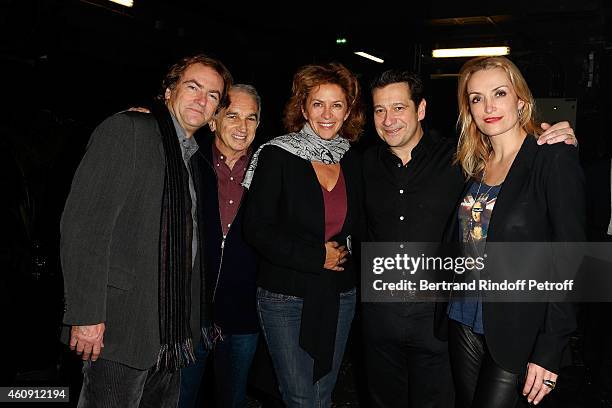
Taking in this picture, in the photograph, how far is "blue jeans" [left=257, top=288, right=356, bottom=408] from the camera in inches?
89.3

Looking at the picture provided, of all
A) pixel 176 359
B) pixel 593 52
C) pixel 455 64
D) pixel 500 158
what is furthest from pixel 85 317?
pixel 455 64

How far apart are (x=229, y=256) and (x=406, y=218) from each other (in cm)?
84

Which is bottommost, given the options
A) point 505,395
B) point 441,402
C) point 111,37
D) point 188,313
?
point 441,402

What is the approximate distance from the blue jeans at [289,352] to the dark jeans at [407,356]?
273 millimetres

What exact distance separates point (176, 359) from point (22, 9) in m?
4.26

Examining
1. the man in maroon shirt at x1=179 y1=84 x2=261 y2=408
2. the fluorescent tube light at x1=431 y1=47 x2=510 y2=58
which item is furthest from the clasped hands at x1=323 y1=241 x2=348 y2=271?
the fluorescent tube light at x1=431 y1=47 x2=510 y2=58

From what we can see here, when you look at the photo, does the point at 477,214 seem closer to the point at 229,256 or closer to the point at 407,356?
the point at 407,356

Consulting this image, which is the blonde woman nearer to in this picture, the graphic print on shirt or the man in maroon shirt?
the graphic print on shirt

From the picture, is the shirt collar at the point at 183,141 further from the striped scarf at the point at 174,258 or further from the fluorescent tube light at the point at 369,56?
the fluorescent tube light at the point at 369,56

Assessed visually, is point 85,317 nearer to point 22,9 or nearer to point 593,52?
point 22,9

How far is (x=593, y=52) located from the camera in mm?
9070

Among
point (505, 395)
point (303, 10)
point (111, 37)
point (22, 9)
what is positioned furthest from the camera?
point (111, 37)

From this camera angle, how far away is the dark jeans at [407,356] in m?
2.33

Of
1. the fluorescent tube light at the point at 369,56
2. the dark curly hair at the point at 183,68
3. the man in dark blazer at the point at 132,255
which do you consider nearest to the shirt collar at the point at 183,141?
the man in dark blazer at the point at 132,255
